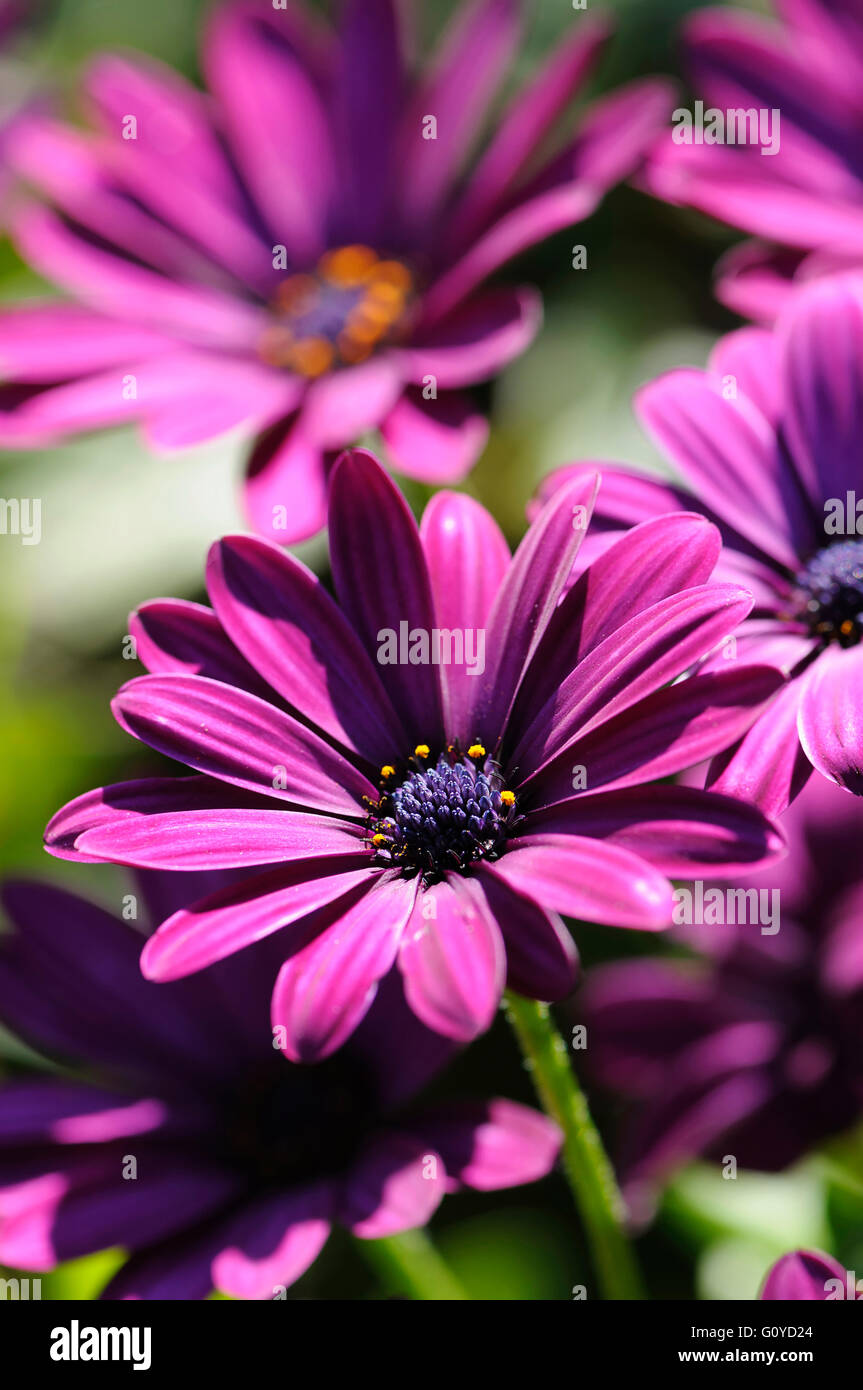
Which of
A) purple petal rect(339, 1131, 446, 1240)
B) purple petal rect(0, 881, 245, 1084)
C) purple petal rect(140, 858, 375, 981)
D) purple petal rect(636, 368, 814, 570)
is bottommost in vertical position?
purple petal rect(339, 1131, 446, 1240)

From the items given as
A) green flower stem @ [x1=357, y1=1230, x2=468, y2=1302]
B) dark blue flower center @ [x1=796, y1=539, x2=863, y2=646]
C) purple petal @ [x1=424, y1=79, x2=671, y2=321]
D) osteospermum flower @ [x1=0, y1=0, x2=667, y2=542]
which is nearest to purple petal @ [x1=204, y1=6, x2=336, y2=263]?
osteospermum flower @ [x1=0, y1=0, x2=667, y2=542]

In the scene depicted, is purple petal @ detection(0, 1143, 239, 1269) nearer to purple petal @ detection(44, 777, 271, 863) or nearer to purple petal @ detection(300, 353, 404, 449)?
purple petal @ detection(44, 777, 271, 863)

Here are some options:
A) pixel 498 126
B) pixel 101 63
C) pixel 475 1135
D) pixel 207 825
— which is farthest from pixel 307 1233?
pixel 498 126

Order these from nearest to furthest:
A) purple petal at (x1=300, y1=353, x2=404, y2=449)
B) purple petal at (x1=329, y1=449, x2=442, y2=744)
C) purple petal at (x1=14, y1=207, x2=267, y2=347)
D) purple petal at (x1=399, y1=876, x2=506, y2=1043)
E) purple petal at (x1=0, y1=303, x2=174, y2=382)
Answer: purple petal at (x1=399, y1=876, x2=506, y2=1043) < purple petal at (x1=329, y1=449, x2=442, y2=744) < purple petal at (x1=300, y1=353, x2=404, y2=449) < purple petal at (x1=0, y1=303, x2=174, y2=382) < purple petal at (x1=14, y1=207, x2=267, y2=347)

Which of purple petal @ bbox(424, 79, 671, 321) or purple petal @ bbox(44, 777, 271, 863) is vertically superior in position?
purple petal @ bbox(424, 79, 671, 321)

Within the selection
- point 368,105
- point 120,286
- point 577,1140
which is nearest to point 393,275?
point 368,105

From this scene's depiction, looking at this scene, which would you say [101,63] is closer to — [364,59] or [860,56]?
[364,59]

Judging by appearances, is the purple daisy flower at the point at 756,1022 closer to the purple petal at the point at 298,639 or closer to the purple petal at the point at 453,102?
the purple petal at the point at 298,639
